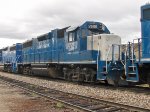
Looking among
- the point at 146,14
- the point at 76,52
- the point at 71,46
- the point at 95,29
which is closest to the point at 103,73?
the point at 76,52

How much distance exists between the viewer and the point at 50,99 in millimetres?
12141

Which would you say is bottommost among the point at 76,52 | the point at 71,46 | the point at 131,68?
the point at 131,68

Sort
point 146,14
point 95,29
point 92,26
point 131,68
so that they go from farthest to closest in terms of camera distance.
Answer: point 95,29
point 92,26
point 131,68
point 146,14

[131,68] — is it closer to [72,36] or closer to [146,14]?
[146,14]

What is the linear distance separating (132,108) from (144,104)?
4.74 feet

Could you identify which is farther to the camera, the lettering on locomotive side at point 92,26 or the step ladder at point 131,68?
the lettering on locomotive side at point 92,26

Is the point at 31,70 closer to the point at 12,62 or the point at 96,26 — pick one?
the point at 12,62

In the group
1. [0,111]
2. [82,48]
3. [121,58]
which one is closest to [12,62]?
[82,48]

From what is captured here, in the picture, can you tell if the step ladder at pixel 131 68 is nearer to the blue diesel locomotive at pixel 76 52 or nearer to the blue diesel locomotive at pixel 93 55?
the blue diesel locomotive at pixel 93 55

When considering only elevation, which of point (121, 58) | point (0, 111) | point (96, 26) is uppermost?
point (96, 26)

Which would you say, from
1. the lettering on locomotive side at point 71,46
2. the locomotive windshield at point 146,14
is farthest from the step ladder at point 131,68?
the lettering on locomotive side at point 71,46

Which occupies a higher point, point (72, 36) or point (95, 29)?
point (95, 29)

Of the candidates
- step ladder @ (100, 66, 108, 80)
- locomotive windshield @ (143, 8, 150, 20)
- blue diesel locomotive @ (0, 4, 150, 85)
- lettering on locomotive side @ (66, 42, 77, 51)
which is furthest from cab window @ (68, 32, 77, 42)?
locomotive windshield @ (143, 8, 150, 20)

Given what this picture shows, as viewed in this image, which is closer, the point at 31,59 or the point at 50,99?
the point at 50,99
